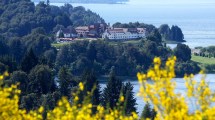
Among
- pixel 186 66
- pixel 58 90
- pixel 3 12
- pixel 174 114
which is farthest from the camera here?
pixel 3 12

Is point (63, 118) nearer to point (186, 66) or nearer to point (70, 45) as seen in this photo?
point (186, 66)

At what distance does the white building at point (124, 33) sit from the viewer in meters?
70.0

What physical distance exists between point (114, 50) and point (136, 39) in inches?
442

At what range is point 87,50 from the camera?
5912cm

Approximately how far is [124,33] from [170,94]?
211 ft

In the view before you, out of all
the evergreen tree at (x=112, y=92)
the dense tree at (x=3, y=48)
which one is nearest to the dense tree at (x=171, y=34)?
the dense tree at (x=3, y=48)

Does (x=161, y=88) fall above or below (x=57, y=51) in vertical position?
above

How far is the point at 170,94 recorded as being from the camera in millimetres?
6828

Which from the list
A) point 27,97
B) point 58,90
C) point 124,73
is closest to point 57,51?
point 124,73

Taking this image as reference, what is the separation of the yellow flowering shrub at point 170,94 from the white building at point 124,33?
6276 centimetres

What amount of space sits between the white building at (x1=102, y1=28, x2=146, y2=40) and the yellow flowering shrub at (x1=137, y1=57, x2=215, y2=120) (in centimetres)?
6276

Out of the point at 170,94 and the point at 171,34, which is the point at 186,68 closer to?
the point at 171,34

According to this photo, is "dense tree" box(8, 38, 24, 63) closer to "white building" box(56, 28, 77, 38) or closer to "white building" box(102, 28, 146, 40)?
"white building" box(56, 28, 77, 38)

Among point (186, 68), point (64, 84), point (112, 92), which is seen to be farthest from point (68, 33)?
point (112, 92)
